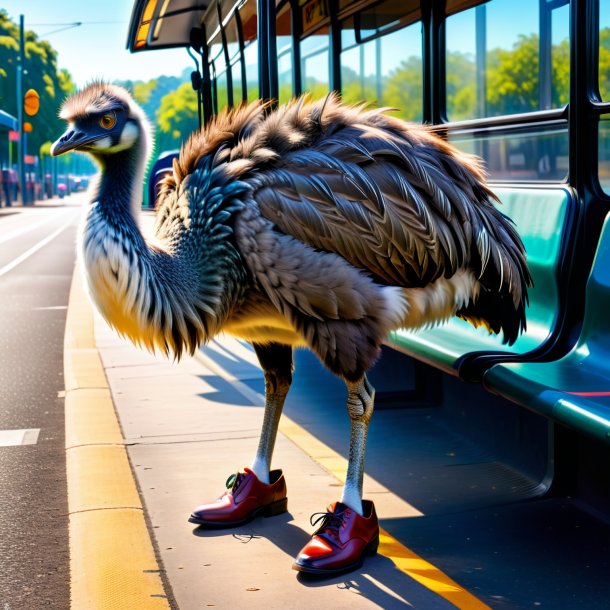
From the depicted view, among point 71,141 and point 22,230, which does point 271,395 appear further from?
point 22,230

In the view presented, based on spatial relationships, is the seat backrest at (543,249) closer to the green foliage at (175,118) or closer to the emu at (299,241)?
the emu at (299,241)

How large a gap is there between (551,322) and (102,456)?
2384 mm

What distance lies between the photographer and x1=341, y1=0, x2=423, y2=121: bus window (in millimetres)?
7176

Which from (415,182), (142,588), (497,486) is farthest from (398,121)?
(142,588)

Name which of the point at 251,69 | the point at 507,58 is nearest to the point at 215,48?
the point at 251,69


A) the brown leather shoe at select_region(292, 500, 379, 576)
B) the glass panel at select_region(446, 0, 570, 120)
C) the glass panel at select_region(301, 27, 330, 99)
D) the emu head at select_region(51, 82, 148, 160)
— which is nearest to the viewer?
the brown leather shoe at select_region(292, 500, 379, 576)

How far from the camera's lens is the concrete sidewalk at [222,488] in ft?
12.8

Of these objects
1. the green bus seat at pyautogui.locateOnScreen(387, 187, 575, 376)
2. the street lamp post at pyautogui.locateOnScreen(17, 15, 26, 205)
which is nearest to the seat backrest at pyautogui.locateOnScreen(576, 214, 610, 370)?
the green bus seat at pyautogui.locateOnScreen(387, 187, 575, 376)

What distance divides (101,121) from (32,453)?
2425 mm

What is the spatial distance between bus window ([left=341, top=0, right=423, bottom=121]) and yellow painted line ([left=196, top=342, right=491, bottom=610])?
2.49 m

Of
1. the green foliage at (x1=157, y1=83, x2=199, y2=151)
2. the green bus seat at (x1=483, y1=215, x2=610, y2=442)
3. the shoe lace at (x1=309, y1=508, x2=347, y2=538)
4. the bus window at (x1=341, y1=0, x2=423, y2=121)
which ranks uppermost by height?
the green foliage at (x1=157, y1=83, x2=199, y2=151)

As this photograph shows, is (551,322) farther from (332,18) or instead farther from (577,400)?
(332,18)

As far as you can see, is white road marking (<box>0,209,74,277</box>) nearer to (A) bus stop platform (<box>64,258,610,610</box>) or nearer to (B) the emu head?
(A) bus stop platform (<box>64,258,610,610</box>)

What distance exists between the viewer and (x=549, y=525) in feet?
14.9
